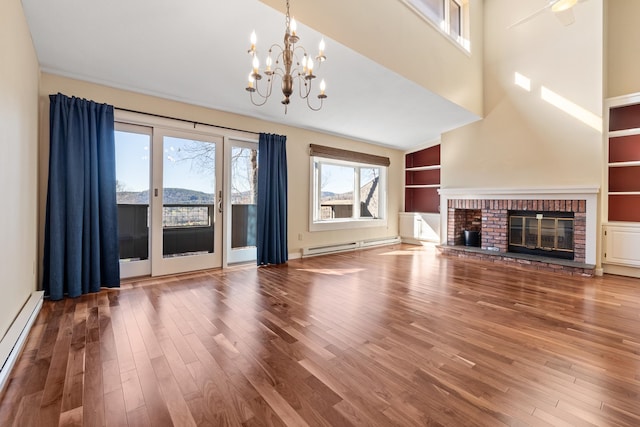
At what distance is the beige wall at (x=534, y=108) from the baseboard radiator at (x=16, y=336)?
6.36 meters

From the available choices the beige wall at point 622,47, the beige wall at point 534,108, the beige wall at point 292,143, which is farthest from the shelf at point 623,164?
the beige wall at point 292,143

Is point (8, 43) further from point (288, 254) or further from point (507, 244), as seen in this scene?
point (507, 244)

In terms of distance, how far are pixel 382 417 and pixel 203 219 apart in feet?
11.7

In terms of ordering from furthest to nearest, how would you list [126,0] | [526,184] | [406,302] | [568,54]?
[526,184] < [568,54] < [406,302] < [126,0]

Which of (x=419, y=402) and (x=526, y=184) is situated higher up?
(x=526, y=184)

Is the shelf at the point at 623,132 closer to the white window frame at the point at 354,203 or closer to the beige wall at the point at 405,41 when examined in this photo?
the beige wall at the point at 405,41

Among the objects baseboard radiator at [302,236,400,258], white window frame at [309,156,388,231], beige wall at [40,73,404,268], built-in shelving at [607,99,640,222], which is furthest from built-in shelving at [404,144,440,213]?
built-in shelving at [607,99,640,222]

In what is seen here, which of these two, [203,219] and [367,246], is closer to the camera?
[203,219]

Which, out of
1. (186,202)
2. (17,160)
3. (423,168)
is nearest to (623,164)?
(423,168)

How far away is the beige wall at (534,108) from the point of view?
4.34 metres

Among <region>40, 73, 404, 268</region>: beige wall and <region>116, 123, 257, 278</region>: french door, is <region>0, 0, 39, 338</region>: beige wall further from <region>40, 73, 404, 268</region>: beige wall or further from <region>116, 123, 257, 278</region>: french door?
<region>116, 123, 257, 278</region>: french door

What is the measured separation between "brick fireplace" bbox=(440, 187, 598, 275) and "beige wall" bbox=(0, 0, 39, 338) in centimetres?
600

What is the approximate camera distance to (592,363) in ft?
6.10

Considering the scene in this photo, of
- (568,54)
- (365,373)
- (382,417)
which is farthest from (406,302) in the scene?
(568,54)
